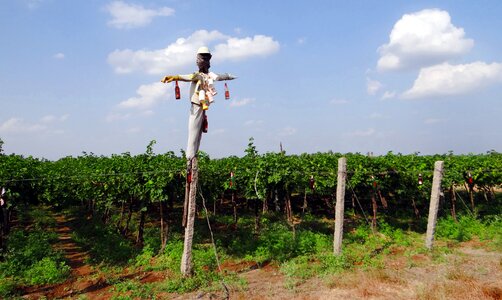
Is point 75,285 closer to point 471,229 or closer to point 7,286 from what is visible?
point 7,286

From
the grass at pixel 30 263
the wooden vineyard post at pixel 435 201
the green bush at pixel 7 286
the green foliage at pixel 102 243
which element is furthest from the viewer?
the green foliage at pixel 102 243

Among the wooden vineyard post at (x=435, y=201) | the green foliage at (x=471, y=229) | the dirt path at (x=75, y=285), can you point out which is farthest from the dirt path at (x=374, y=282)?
the green foliage at (x=471, y=229)

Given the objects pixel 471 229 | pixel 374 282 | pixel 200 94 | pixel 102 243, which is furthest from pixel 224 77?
pixel 471 229

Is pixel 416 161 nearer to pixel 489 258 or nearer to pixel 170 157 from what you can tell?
pixel 489 258

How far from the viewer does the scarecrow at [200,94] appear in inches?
294

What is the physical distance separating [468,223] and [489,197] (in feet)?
25.6

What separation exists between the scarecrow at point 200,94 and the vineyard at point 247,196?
1.89 meters

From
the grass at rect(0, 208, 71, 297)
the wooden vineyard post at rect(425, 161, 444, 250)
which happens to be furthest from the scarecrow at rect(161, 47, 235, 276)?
the wooden vineyard post at rect(425, 161, 444, 250)

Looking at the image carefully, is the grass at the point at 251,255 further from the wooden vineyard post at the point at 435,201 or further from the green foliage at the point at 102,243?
the wooden vineyard post at the point at 435,201

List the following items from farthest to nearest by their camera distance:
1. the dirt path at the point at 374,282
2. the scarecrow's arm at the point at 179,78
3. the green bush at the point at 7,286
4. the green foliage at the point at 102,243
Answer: the green foliage at the point at 102,243, the green bush at the point at 7,286, the scarecrow's arm at the point at 179,78, the dirt path at the point at 374,282

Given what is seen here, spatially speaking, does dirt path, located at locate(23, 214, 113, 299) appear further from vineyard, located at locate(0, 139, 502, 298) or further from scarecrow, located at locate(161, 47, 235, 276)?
scarecrow, located at locate(161, 47, 235, 276)

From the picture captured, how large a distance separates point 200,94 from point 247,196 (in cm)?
606

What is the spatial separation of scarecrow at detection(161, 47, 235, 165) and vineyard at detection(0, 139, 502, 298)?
1.89 m

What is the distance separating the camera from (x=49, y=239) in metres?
12.4
